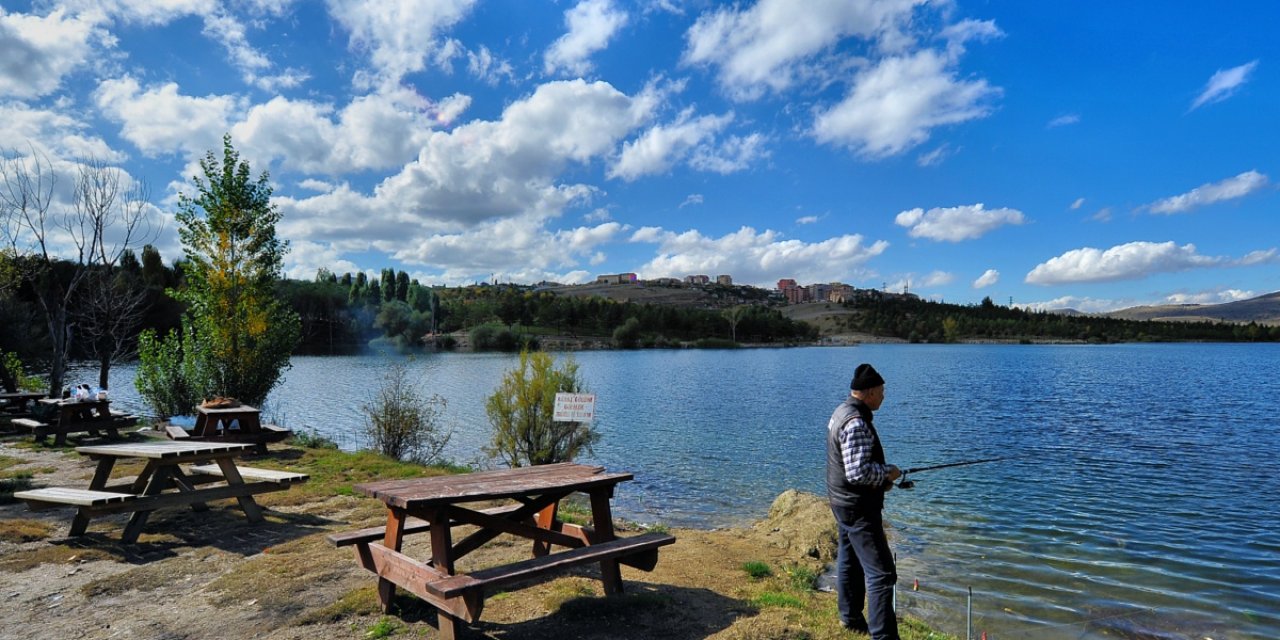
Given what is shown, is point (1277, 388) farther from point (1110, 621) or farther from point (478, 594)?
point (478, 594)

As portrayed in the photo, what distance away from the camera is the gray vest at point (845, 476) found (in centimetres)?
518

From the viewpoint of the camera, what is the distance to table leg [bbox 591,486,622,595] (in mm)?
6090

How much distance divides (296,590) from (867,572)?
5.10 meters

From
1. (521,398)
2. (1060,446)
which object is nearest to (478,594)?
(521,398)

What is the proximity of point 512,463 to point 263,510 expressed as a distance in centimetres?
598

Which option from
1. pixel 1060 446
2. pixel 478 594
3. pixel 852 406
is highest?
pixel 852 406

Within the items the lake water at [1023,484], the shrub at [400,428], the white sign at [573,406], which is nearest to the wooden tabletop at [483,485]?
the lake water at [1023,484]

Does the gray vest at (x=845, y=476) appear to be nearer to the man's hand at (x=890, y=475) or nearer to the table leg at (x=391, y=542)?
the man's hand at (x=890, y=475)

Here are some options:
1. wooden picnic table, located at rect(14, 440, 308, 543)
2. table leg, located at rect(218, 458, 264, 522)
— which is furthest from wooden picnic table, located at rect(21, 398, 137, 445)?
table leg, located at rect(218, 458, 264, 522)

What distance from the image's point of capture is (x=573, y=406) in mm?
12336

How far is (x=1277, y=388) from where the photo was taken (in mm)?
41938

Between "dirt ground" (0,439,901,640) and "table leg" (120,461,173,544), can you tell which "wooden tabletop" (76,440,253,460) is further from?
"dirt ground" (0,439,901,640)

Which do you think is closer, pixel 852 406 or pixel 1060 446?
pixel 852 406

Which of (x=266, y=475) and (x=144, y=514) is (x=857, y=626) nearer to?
(x=266, y=475)
